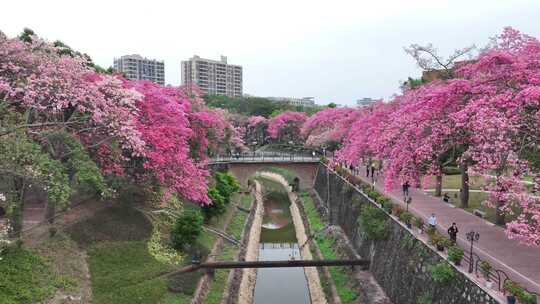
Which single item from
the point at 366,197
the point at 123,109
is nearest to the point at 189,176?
the point at 123,109

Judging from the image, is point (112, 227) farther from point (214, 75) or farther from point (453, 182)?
point (214, 75)

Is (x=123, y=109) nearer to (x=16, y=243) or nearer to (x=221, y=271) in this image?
(x=16, y=243)

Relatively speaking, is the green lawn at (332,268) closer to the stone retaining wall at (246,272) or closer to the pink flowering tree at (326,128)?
the stone retaining wall at (246,272)

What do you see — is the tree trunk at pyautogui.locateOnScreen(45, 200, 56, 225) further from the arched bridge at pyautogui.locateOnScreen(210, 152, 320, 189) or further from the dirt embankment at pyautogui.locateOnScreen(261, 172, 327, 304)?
the arched bridge at pyautogui.locateOnScreen(210, 152, 320, 189)

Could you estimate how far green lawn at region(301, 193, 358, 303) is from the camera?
21672mm

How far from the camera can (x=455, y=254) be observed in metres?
15.2

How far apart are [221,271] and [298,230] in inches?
567

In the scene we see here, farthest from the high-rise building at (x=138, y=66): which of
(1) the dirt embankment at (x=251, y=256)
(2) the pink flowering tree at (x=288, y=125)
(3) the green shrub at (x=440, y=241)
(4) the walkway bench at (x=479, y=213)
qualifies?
(3) the green shrub at (x=440, y=241)

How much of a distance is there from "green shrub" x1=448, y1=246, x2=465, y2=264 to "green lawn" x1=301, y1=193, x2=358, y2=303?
721cm

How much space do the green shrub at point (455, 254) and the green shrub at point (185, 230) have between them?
45.3ft

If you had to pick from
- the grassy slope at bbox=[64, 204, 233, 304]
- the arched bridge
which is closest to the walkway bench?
the grassy slope at bbox=[64, 204, 233, 304]

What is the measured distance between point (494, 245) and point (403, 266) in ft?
13.2

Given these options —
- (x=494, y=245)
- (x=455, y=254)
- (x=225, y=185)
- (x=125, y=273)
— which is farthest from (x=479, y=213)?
(x=225, y=185)

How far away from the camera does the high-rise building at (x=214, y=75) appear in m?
161
